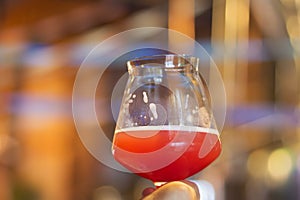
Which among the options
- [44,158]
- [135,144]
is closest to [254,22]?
[44,158]

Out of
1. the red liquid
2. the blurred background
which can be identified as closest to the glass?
the red liquid

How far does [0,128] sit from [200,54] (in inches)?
33.5

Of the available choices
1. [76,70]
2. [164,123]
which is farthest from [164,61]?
[76,70]

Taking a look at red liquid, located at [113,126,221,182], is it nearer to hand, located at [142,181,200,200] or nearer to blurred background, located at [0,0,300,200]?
hand, located at [142,181,200,200]

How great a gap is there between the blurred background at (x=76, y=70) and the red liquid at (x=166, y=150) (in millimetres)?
1468

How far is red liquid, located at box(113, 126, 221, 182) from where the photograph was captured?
649 mm

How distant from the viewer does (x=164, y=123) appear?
2.13ft

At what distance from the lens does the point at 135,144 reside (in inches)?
25.9

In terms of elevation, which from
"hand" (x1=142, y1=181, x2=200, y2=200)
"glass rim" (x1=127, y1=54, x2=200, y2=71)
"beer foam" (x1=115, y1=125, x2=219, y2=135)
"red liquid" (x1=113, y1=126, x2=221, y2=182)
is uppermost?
"glass rim" (x1=127, y1=54, x2=200, y2=71)

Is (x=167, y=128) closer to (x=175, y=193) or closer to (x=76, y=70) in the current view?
(x=175, y=193)

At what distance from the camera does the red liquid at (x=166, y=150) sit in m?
0.65

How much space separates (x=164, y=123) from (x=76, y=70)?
64.6 inches

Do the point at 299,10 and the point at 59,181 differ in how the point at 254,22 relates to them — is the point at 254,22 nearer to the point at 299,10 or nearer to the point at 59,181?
the point at 299,10

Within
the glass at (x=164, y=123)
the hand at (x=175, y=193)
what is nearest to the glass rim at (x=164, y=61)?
the glass at (x=164, y=123)
